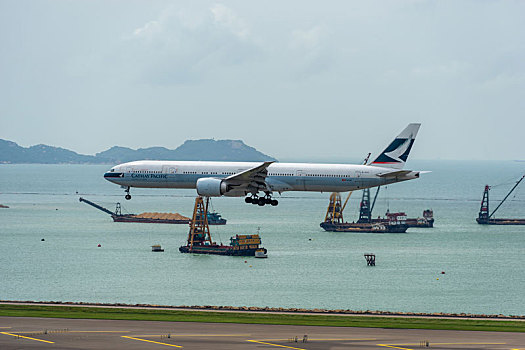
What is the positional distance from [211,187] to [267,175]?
7.64 metres

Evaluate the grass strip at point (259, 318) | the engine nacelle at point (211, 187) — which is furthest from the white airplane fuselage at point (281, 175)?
the grass strip at point (259, 318)

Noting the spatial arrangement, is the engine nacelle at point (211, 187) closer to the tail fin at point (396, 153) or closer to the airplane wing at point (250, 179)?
the airplane wing at point (250, 179)

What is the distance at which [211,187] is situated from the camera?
101000mm

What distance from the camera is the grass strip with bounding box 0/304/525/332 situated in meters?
82.5

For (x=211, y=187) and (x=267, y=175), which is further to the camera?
(x=267, y=175)

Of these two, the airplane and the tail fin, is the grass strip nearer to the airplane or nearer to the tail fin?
the airplane

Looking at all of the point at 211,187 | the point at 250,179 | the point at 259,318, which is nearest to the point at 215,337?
the point at 259,318

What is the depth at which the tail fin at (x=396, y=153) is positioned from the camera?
344 feet

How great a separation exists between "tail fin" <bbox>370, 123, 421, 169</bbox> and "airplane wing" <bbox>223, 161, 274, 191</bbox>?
1577 centimetres

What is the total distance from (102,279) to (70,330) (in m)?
106

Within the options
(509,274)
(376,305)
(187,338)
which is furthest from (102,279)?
(187,338)

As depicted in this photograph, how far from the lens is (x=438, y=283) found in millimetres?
178500

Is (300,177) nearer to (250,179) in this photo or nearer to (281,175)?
(281,175)

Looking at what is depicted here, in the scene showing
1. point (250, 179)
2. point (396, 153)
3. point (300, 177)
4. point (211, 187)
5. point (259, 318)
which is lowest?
point (259, 318)
